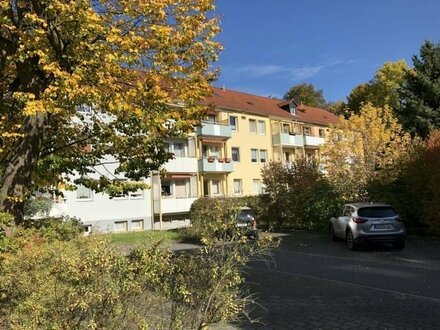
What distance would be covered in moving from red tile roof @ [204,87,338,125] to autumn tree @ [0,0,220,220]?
3521 cm

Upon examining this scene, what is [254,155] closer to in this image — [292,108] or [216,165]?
[216,165]

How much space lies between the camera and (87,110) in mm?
11344

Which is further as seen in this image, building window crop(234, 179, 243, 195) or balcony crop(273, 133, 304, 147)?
balcony crop(273, 133, 304, 147)

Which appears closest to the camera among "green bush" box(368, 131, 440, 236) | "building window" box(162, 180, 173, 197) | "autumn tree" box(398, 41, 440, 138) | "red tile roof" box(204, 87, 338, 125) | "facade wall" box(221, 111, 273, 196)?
"green bush" box(368, 131, 440, 236)

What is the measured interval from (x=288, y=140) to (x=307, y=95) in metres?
23.5

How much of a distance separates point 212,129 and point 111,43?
35445 mm

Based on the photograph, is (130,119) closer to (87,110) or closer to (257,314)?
(87,110)

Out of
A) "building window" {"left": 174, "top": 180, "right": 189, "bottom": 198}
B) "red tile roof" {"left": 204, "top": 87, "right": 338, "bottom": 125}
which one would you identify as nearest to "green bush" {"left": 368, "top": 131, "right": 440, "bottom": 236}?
"building window" {"left": 174, "top": 180, "right": 189, "bottom": 198}

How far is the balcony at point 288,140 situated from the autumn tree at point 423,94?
18.1 metres

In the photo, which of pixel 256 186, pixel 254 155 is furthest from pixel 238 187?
pixel 254 155

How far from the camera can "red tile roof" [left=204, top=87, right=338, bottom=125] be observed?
49188 mm

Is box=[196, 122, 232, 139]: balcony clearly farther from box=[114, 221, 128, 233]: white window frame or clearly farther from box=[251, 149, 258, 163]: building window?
box=[114, 221, 128, 233]: white window frame

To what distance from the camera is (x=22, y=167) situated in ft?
29.9

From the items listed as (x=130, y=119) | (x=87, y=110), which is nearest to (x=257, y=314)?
(x=130, y=119)
